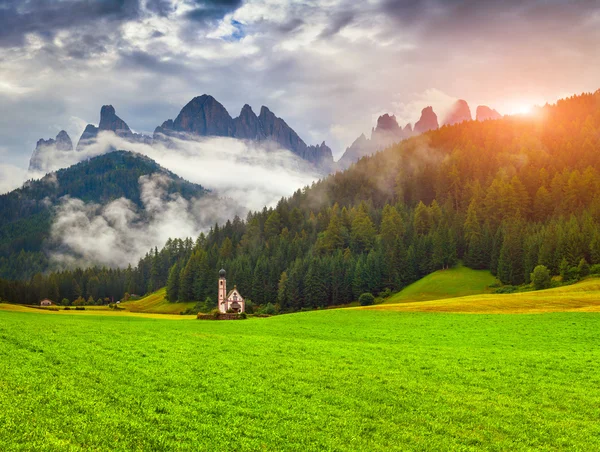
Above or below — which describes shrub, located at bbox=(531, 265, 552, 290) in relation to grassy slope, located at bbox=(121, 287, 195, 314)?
above

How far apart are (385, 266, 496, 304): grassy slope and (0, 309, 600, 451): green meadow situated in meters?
83.5

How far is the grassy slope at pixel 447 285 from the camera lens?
113 m

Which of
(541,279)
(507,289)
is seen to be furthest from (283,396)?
(507,289)

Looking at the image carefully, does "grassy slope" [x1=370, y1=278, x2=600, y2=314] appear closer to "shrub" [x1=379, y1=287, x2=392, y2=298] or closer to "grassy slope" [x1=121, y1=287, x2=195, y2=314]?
"shrub" [x1=379, y1=287, x2=392, y2=298]

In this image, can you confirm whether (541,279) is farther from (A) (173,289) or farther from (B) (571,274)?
(A) (173,289)

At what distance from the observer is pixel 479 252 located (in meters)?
131

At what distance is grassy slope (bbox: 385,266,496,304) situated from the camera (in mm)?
112625

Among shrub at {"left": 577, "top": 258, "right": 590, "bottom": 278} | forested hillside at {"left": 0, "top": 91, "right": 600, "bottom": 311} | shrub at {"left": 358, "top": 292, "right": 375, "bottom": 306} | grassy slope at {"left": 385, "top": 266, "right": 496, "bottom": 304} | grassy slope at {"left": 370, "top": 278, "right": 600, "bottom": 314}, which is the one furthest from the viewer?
forested hillside at {"left": 0, "top": 91, "right": 600, "bottom": 311}

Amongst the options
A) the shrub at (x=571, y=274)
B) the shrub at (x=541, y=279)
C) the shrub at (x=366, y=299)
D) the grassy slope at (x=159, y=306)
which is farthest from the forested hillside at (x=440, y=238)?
the shrub at (x=366, y=299)

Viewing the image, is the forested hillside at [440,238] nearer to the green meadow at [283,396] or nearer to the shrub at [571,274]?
the shrub at [571,274]

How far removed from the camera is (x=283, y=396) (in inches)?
692

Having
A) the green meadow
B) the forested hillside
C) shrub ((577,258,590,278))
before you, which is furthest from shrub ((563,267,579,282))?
the green meadow

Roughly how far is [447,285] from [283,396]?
109872mm

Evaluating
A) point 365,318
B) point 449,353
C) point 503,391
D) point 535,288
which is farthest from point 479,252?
point 503,391
